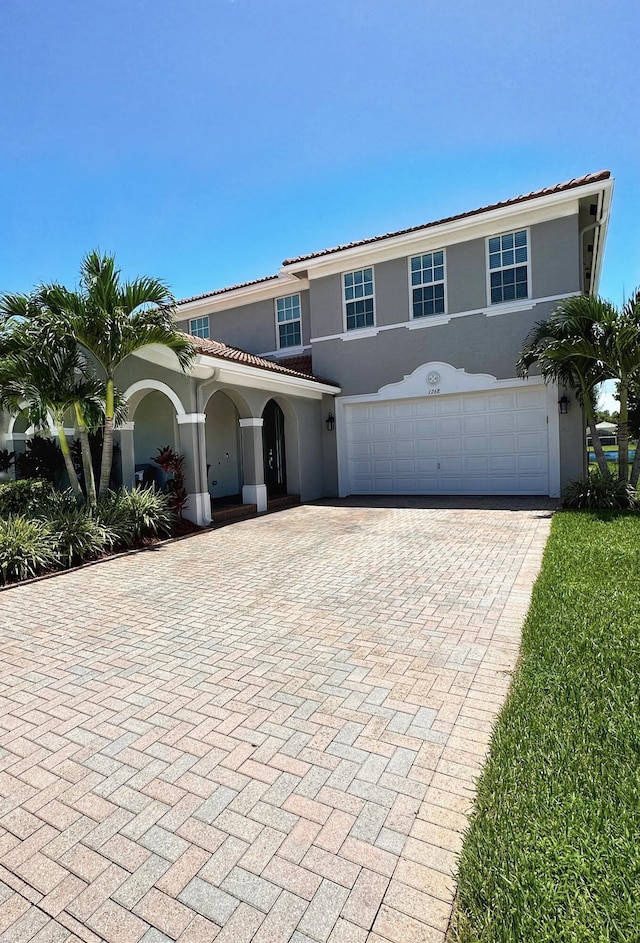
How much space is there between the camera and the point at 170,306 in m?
9.27

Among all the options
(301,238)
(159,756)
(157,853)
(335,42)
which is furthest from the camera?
(301,238)

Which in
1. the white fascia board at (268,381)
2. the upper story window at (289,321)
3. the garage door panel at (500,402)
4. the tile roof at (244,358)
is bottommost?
the garage door panel at (500,402)

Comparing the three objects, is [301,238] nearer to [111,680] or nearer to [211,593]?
[211,593]

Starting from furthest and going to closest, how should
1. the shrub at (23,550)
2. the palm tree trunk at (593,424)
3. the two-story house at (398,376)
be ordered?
the two-story house at (398,376), the palm tree trunk at (593,424), the shrub at (23,550)

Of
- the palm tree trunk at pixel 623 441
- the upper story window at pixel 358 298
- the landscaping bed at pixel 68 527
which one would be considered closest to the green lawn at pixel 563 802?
the landscaping bed at pixel 68 527

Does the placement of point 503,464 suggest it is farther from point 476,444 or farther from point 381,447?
point 381,447

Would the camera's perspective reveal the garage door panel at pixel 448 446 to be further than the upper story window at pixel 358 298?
No

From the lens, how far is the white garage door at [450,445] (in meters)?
13.3

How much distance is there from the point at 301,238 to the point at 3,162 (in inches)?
375

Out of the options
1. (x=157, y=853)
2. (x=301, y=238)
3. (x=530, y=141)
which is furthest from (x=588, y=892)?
(x=301, y=238)

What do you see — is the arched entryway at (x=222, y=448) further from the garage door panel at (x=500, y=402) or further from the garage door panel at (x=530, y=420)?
the garage door panel at (x=530, y=420)

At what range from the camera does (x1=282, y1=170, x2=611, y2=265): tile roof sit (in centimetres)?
1155

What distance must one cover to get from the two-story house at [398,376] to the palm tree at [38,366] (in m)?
1.85

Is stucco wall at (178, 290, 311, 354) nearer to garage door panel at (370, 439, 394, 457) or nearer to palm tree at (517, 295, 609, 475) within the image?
garage door panel at (370, 439, 394, 457)
